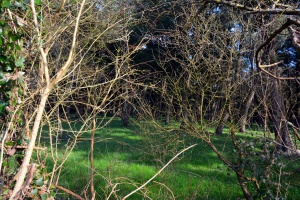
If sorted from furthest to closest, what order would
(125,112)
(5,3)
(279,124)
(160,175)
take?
1. (125,112)
2. (160,175)
3. (279,124)
4. (5,3)

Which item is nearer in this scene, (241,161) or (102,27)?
(241,161)

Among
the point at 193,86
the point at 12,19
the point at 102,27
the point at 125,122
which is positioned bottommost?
the point at 125,122

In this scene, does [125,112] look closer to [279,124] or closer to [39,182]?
[279,124]

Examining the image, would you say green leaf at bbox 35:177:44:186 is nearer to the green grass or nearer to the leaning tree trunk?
the green grass


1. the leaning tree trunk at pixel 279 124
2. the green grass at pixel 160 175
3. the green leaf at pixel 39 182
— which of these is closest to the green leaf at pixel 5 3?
the green leaf at pixel 39 182

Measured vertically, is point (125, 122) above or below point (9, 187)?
below

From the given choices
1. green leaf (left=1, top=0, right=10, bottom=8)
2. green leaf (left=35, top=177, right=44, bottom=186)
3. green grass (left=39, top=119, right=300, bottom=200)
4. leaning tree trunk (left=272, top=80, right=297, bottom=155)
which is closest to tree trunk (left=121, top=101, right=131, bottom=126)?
green grass (left=39, top=119, right=300, bottom=200)

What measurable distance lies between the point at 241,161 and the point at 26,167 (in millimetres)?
2642

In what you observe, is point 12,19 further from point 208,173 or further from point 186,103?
point 208,173

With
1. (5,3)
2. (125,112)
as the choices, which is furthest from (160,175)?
(125,112)

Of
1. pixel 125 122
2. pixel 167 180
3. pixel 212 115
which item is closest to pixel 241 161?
pixel 167 180

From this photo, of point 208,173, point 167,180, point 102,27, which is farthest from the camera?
point 208,173

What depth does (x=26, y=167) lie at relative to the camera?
2225 millimetres

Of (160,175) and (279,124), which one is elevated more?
(279,124)
